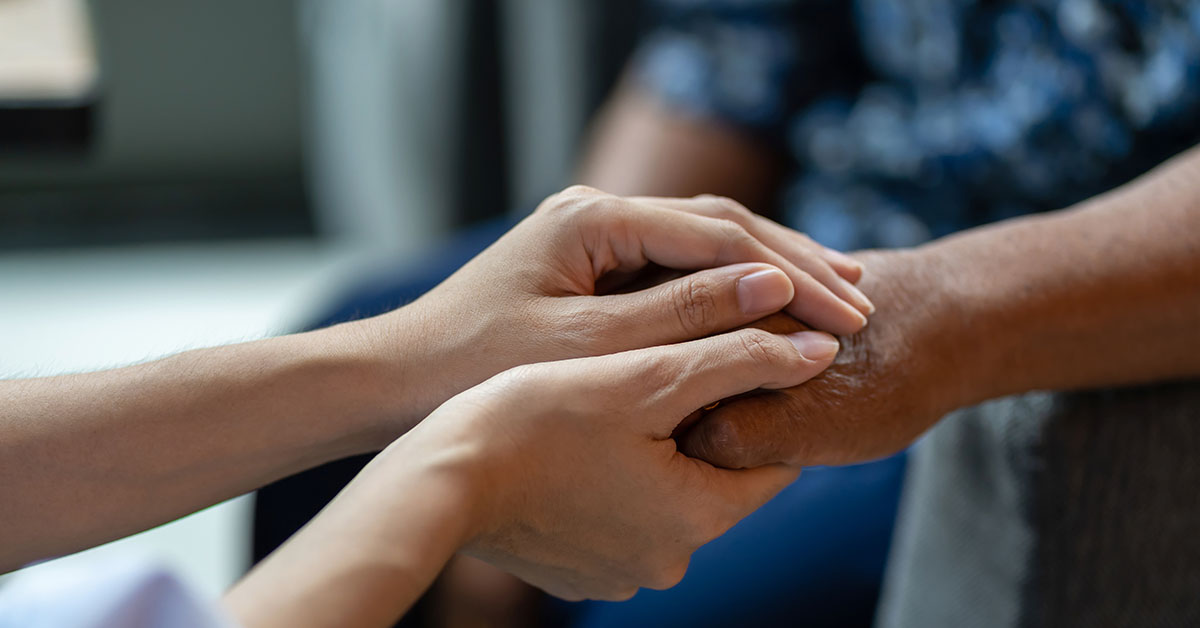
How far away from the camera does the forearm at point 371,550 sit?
1.46ft

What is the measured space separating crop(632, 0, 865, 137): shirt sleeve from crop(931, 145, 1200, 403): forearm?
1.95ft

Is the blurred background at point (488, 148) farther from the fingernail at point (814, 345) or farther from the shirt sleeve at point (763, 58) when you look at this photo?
the fingernail at point (814, 345)

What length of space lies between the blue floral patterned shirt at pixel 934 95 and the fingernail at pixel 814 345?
1.70ft

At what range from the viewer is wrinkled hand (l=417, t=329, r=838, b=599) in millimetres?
529

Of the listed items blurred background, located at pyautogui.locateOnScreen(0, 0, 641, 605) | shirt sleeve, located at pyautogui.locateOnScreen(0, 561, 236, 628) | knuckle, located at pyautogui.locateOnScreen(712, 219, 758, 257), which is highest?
knuckle, located at pyautogui.locateOnScreen(712, 219, 758, 257)

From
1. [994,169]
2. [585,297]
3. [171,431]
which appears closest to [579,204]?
[585,297]

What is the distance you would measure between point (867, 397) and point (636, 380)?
0.59ft

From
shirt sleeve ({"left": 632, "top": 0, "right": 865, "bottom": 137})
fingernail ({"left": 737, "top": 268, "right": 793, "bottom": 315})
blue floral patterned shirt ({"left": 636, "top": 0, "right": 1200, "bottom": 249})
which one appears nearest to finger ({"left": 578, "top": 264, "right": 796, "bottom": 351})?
fingernail ({"left": 737, "top": 268, "right": 793, "bottom": 315})

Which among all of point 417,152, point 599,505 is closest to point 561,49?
point 417,152

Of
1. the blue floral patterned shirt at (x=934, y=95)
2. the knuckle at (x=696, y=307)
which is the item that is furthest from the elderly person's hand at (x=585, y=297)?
the blue floral patterned shirt at (x=934, y=95)

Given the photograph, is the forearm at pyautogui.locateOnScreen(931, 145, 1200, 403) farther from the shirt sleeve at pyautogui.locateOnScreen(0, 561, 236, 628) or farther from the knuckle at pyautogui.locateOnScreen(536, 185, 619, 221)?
the shirt sleeve at pyautogui.locateOnScreen(0, 561, 236, 628)

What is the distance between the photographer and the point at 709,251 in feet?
2.09

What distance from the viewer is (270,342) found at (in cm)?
63

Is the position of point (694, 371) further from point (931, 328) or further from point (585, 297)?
point (931, 328)
